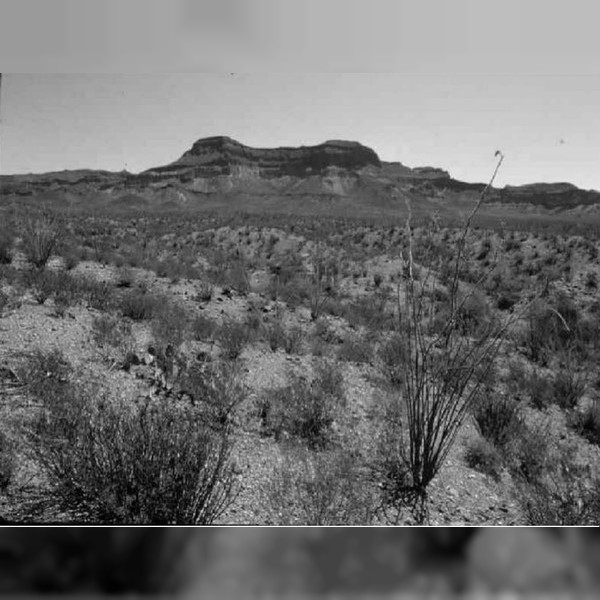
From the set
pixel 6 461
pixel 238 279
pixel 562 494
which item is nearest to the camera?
pixel 6 461

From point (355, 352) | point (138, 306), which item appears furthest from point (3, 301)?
point (355, 352)

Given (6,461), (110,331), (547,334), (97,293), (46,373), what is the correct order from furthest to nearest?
(97,293) < (547,334) < (110,331) < (46,373) < (6,461)

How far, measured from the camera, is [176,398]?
101 inches

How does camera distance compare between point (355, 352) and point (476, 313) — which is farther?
point (476, 313)

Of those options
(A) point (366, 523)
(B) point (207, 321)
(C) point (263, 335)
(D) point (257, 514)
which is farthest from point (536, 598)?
(B) point (207, 321)

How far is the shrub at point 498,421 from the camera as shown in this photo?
2.47 metres

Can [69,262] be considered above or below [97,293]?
above

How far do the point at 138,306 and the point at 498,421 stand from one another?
2.90m

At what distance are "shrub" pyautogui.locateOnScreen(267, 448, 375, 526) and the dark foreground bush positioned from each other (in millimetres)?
217

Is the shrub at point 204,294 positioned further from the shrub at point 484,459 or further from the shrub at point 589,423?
the shrub at point 589,423

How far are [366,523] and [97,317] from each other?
2.67 m

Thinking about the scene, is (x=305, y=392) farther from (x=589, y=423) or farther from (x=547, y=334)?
Result: (x=547, y=334)

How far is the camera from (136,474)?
64.3 inches

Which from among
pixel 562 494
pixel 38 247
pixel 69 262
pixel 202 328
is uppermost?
pixel 38 247
